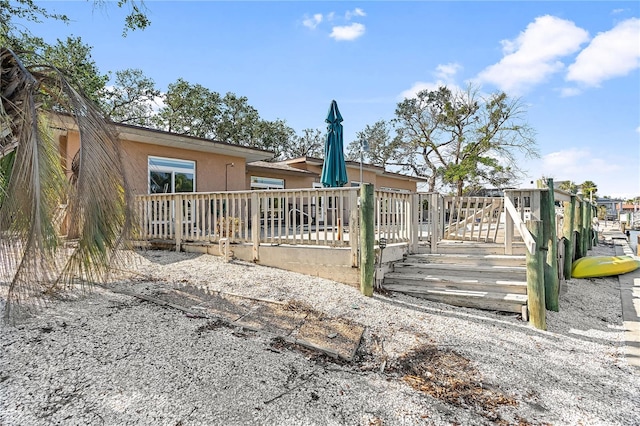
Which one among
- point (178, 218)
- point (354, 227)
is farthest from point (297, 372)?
point (178, 218)

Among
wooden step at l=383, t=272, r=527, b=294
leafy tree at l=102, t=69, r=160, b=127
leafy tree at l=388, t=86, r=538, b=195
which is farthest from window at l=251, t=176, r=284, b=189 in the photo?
leafy tree at l=388, t=86, r=538, b=195

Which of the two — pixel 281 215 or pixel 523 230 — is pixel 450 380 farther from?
pixel 281 215

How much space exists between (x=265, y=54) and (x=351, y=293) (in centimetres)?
840

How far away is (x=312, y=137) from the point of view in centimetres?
3198

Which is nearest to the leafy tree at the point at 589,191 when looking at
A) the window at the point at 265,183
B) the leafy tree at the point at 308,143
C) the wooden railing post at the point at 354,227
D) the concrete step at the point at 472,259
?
the leafy tree at the point at 308,143

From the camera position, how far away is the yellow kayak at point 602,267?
8242 millimetres

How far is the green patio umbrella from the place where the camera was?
834 centimetres

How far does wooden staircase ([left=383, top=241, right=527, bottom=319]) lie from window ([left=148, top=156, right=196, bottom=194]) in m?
7.32

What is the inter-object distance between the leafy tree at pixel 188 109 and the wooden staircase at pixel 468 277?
20411 millimetres

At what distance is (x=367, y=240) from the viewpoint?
5.34 m

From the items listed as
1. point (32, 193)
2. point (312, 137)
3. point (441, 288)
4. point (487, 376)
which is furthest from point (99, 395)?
point (312, 137)

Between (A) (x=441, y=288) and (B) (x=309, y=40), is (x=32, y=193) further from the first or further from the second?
(B) (x=309, y=40)

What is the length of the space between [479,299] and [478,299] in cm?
1

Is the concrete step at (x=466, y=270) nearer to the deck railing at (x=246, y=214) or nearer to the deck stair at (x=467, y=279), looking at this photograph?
the deck stair at (x=467, y=279)
